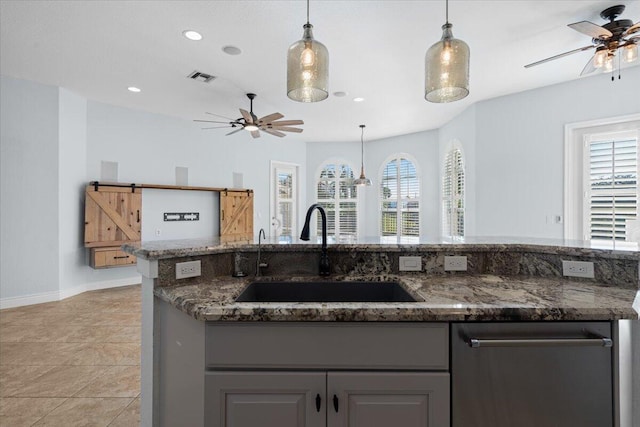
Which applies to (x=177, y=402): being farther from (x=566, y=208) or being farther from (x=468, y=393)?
(x=566, y=208)

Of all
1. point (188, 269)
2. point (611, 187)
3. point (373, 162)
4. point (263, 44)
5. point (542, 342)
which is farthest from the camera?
point (373, 162)

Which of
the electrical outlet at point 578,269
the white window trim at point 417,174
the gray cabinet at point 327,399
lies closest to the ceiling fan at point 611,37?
the electrical outlet at point 578,269

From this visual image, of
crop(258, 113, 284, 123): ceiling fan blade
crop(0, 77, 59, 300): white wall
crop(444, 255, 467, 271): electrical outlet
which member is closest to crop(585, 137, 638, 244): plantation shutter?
→ crop(444, 255, 467, 271): electrical outlet

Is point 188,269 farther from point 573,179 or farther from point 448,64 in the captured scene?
point 573,179

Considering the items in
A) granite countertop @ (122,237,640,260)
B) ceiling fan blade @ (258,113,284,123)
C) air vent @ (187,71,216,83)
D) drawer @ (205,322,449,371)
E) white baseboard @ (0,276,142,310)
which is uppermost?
air vent @ (187,71,216,83)

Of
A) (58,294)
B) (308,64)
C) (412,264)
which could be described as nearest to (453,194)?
(412,264)

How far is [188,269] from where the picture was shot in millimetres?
1549

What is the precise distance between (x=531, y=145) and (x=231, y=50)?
4.29 m

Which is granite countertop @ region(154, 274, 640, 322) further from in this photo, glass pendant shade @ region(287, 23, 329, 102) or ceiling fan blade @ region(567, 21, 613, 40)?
ceiling fan blade @ region(567, 21, 613, 40)

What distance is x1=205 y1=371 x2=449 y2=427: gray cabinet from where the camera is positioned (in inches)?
43.3

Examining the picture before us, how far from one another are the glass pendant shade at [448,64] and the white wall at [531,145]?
4.06 meters

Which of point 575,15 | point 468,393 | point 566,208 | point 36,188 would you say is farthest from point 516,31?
point 36,188

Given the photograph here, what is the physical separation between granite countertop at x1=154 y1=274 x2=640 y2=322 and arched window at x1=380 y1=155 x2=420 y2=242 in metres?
6.15

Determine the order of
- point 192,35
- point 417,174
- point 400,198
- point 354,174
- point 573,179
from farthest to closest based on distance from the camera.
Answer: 1. point 354,174
2. point 400,198
3. point 417,174
4. point 573,179
5. point 192,35
